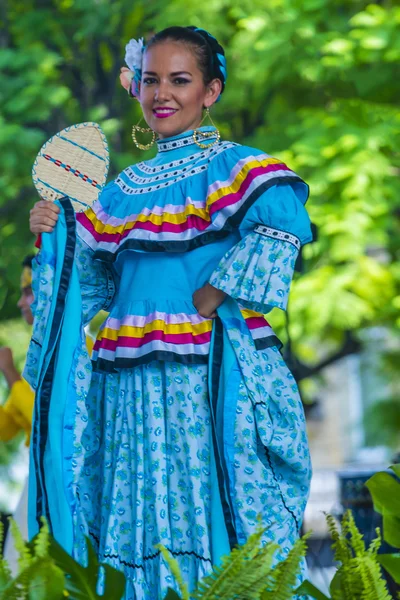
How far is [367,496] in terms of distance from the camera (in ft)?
14.6

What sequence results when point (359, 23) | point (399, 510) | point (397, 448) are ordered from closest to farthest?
1. point (399, 510)
2. point (359, 23)
3. point (397, 448)

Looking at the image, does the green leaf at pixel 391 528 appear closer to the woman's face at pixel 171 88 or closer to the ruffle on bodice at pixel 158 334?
the ruffle on bodice at pixel 158 334

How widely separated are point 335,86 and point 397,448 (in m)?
3.26

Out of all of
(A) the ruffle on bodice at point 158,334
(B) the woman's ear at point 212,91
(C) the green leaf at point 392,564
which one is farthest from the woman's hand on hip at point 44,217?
(C) the green leaf at point 392,564

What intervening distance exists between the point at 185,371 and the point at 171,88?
2.13 ft

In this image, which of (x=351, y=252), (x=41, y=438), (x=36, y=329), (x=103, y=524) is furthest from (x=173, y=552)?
(x=351, y=252)

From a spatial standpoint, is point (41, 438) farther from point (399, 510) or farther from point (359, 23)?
point (359, 23)

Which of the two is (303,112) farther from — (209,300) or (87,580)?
(87,580)

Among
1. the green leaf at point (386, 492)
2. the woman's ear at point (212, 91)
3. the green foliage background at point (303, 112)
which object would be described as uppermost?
the green foliage background at point (303, 112)

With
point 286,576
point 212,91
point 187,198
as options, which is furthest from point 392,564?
point 212,91

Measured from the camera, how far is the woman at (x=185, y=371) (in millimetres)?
2146

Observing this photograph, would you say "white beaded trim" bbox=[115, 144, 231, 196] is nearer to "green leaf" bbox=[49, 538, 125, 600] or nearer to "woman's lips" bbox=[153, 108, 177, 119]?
"woman's lips" bbox=[153, 108, 177, 119]

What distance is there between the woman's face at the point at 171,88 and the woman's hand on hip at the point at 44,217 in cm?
33

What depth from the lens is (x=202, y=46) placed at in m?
2.40
